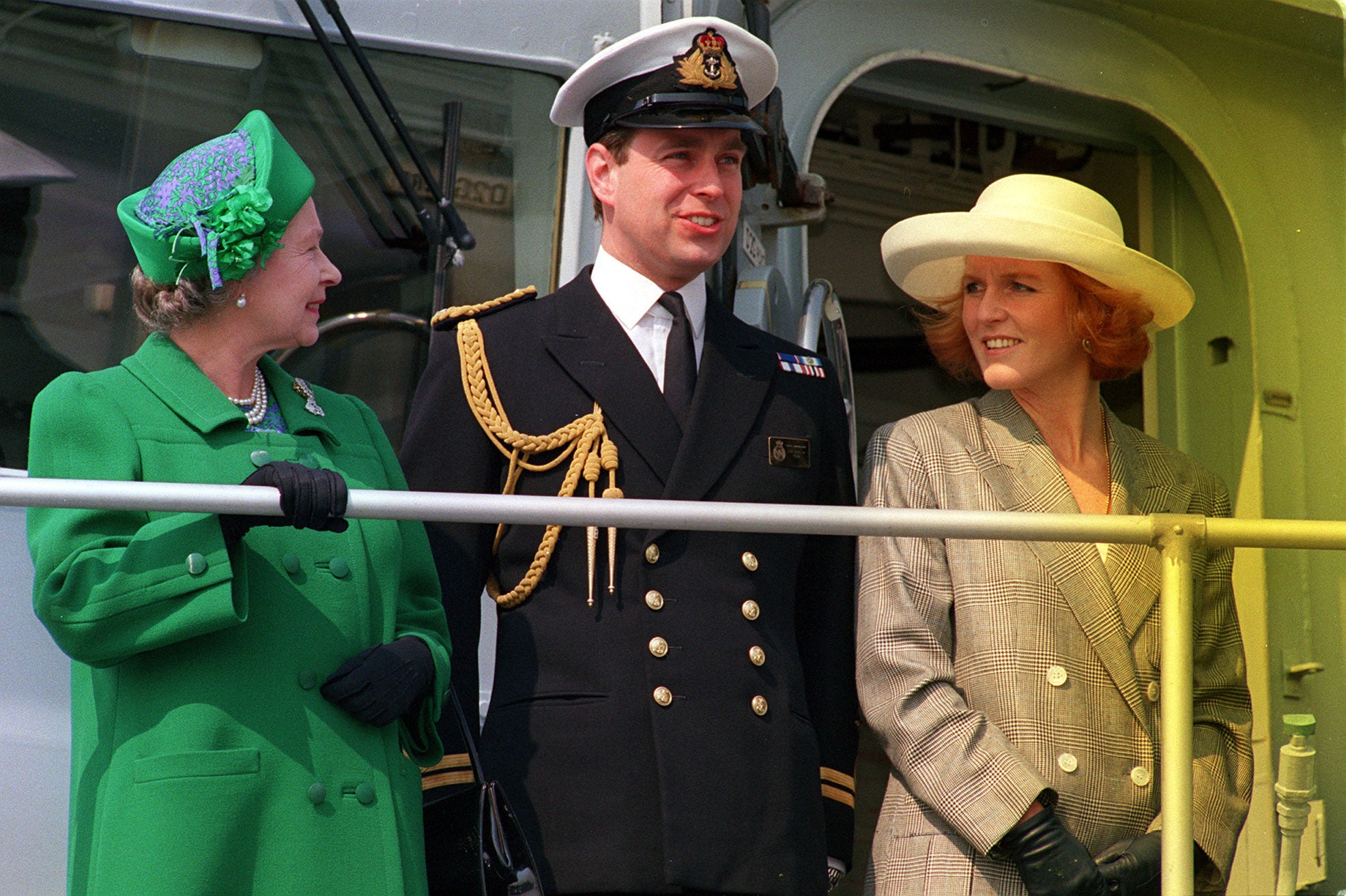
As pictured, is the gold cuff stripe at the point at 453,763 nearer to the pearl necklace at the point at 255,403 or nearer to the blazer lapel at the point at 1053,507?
the pearl necklace at the point at 255,403

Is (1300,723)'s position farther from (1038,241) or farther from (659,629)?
(659,629)

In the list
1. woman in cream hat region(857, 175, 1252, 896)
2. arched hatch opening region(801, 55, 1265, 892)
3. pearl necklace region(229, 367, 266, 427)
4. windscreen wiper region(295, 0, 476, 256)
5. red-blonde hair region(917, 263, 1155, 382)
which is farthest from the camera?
arched hatch opening region(801, 55, 1265, 892)

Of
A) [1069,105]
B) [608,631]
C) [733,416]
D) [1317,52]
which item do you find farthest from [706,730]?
[1317,52]

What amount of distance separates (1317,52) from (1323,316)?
0.72m

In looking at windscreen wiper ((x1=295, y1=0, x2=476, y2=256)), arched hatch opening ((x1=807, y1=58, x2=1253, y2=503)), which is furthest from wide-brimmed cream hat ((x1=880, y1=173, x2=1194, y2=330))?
arched hatch opening ((x1=807, y1=58, x2=1253, y2=503))

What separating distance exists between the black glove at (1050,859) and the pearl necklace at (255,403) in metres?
1.19

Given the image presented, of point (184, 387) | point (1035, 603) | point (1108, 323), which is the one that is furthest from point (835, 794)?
point (184, 387)

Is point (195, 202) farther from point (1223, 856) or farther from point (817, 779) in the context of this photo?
point (1223, 856)

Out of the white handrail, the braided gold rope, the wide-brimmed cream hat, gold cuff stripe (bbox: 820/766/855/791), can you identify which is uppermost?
the wide-brimmed cream hat

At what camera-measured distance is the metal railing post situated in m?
2.14

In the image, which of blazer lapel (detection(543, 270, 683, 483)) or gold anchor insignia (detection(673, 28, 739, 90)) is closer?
blazer lapel (detection(543, 270, 683, 483))

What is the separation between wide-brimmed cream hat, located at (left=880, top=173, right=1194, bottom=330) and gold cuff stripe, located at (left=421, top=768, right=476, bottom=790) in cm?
116

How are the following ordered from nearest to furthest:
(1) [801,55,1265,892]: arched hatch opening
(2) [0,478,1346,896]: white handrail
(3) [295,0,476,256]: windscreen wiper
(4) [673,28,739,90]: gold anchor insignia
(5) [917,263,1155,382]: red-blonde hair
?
(2) [0,478,1346,896]: white handrail < (4) [673,28,739,90]: gold anchor insignia < (5) [917,263,1155,382]: red-blonde hair < (3) [295,0,476,256]: windscreen wiper < (1) [801,55,1265,892]: arched hatch opening

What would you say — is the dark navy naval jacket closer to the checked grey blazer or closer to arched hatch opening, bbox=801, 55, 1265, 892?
the checked grey blazer
